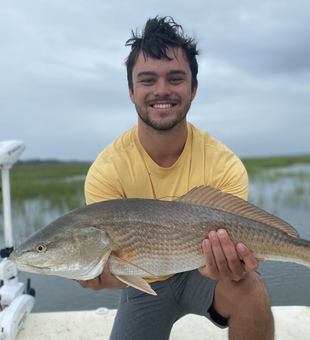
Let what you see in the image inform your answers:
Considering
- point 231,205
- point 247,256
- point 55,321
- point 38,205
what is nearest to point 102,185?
point 231,205

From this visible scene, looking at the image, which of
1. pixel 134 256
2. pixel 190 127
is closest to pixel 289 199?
pixel 190 127

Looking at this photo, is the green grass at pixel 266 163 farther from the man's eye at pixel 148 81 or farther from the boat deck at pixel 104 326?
the man's eye at pixel 148 81

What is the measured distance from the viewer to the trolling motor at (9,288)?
326 cm

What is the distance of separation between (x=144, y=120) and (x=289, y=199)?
434 inches

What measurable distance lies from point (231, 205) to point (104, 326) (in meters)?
2.04

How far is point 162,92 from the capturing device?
9.27ft

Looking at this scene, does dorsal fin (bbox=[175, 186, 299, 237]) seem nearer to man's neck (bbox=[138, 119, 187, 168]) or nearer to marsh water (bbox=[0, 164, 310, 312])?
man's neck (bbox=[138, 119, 187, 168])

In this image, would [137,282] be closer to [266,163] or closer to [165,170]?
[165,170]

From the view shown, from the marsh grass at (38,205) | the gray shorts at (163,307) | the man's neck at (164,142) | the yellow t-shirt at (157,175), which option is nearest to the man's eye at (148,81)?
the man's neck at (164,142)

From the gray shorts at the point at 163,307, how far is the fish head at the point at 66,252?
2.58 ft

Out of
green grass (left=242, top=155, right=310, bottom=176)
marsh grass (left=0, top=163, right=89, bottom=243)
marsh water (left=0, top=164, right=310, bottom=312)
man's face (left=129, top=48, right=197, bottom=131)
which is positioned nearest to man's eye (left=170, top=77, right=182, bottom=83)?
man's face (left=129, top=48, right=197, bottom=131)

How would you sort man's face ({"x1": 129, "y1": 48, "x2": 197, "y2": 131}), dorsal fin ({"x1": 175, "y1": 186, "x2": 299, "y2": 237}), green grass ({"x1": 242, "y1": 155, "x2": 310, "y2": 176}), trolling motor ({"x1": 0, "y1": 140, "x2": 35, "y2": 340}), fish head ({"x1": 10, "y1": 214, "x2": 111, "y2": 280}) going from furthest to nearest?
green grass ({"x1": 242, "y1": 155, "x2": 310, "y2": 176}) → trolling motor ({"x1": 0, "y1": 140, "x2": 35, "y2": 340}) → man's face ({"x1": 129, "y1": 48, "x2": 197, "y2": 131}) → dorsal fin ({"x1": 175, "y1": 186, "x2": 299, "y2": 237}) → fish head ({"x1": 10, "y1": 214, "x2": 111, "y2": 280})

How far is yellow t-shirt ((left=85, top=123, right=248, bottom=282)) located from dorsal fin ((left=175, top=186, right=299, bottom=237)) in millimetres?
353

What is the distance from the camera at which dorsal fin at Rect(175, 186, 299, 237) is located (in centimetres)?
242
